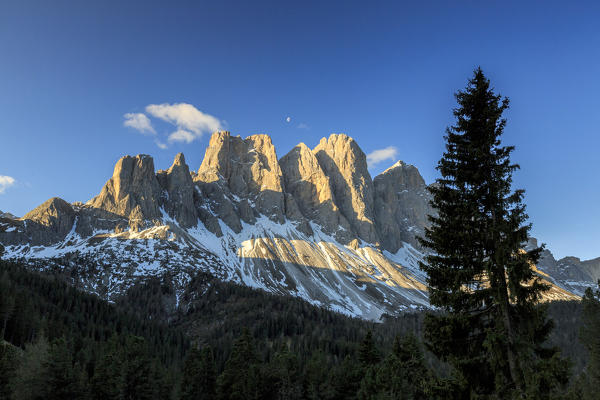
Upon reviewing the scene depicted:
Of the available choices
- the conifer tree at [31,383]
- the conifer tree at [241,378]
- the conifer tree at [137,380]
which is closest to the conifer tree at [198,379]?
the conifer tree at [241,378]

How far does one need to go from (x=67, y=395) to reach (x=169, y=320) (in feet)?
482

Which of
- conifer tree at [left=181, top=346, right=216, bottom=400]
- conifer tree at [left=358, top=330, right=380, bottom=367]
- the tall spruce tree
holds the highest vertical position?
the tall spruce tree

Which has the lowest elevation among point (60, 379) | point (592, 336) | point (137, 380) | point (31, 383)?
point (137, 380)

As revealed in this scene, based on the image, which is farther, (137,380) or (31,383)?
(137,380)

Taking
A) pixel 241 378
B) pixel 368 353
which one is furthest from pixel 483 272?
pixel 241 378

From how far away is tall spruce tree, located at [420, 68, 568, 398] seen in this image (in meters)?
13.3

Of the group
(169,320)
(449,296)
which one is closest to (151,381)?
(449,296)

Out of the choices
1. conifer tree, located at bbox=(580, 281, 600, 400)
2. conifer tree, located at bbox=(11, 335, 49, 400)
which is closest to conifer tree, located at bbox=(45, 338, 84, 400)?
conifer tree, located at bbox=(11, 335, 49, 400)

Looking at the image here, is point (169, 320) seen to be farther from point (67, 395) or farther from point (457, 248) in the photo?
point (457, 248)

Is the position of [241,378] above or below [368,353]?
below

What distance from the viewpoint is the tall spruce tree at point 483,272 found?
43.7 ft

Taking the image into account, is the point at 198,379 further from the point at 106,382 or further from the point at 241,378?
the point at 106,382

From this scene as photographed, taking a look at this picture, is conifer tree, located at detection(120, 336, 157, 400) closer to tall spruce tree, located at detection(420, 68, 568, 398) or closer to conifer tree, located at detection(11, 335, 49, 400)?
conifer tree, located at detection(11, 335, 49, 400)

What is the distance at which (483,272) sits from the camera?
14.7 meters
